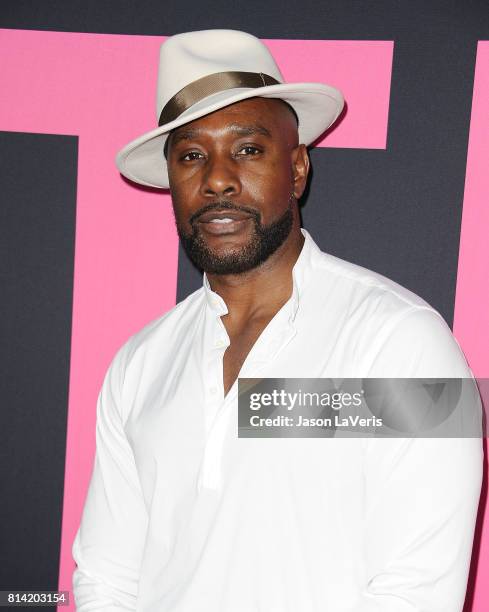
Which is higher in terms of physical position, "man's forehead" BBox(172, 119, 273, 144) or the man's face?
"man's forehead" BBox(172, 119, 273, 144)

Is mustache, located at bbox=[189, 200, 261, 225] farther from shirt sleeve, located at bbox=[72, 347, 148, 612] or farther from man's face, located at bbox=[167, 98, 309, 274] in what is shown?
shirt sleeve, located at bbox=[72, 347, 148, 612]

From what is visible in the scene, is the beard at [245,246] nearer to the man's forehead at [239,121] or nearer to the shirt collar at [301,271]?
the shirt collar at [301,271]

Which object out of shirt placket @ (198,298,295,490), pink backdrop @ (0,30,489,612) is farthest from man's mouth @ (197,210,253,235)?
pink backdrop @ (0,30,489,612)

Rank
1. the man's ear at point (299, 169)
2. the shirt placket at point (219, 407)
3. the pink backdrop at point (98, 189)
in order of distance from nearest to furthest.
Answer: the shirt placket at point (219, 407)
the man's ear at point (299, 169)
the pink backdrop at point (98, 189)

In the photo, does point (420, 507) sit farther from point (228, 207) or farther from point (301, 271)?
point (228, 207)

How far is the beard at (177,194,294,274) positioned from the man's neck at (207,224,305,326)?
0.03 metres

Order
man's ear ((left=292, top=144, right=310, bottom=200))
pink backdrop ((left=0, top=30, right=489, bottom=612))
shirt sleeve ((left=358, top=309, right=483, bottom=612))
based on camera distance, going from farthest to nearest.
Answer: pink backdrop ((left=0, top=30, right=489, bottom=612)) < man's ear ((left=292, top=144, right=310, bottom=200)) < shirt sleeve ((left=358, top=309, right=483, bottom=612))

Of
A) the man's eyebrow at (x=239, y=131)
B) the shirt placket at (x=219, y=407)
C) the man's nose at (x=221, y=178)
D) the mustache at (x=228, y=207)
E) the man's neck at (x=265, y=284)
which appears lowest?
the shirt placket at (x=219, y=407)

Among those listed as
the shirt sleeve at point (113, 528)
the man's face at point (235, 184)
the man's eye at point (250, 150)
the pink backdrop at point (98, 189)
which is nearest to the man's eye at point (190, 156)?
the man's face at point (235, 184)

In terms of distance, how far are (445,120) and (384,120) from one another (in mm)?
154

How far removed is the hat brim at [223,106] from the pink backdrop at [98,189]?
111 millimetres

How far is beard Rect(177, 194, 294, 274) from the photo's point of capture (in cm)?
152

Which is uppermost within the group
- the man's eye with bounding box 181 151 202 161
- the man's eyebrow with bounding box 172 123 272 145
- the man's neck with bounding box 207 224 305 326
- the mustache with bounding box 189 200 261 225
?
the man's eyebrow with bounding box 172 123 272 145

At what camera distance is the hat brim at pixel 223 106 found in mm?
1468
